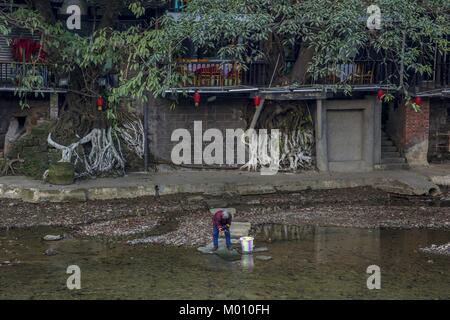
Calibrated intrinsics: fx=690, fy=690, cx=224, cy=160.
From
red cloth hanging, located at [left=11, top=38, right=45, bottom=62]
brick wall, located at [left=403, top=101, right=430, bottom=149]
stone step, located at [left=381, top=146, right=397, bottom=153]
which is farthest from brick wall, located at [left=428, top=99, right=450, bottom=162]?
red cloth hanging, located at [left=11, top=38, right=45, bottom=62]

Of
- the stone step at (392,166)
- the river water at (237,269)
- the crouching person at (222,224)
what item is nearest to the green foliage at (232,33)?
the stone step at (392,166)

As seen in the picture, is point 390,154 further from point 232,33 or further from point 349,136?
point 232,33

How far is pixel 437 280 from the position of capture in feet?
44.6

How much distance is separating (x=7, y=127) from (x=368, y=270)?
1500 centimetres

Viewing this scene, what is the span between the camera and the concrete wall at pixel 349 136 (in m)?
24.8

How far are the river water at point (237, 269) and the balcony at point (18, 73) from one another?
6666 millimetres

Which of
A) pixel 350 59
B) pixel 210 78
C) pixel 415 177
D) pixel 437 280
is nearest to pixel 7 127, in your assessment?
pixel 210 78

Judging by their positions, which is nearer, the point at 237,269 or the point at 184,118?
the point at 237,269

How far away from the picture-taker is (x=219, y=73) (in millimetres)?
23531

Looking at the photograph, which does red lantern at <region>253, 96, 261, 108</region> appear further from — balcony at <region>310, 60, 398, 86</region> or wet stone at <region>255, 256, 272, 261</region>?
wet stone at <region>255, 256, 272, 261</region>

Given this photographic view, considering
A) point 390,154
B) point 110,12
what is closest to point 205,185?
point 110,12

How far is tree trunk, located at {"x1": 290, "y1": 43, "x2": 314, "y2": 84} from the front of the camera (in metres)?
23.3

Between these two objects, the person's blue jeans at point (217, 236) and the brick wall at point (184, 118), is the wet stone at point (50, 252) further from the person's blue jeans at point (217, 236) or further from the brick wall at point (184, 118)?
the brick wall at point (184, 118)

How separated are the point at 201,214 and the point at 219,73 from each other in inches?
238
